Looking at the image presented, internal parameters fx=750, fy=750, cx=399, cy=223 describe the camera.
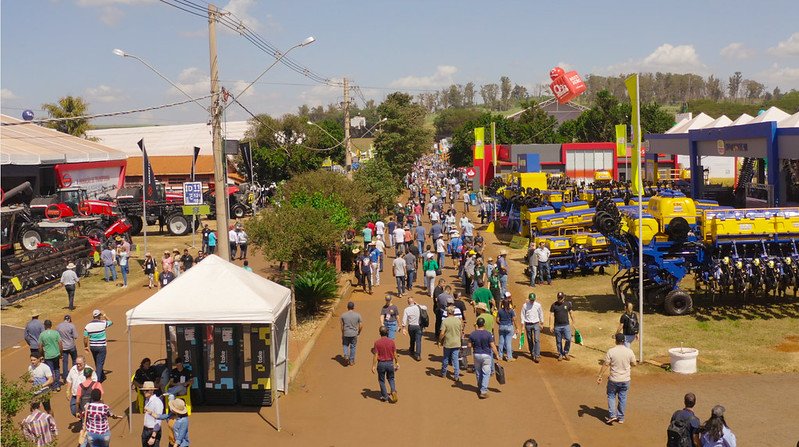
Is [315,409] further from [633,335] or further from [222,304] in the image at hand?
[633,335]

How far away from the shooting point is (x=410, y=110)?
5747cm

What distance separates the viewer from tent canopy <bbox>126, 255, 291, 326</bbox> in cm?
1105

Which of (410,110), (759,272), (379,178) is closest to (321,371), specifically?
(759,272)

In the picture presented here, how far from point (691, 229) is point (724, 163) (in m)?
55.4

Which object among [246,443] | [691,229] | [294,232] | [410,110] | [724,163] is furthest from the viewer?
[724,163]

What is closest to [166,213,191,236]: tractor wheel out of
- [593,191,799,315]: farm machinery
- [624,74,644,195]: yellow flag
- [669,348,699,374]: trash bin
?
[593,191,799,315]: farm machinery

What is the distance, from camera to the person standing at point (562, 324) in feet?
47.1

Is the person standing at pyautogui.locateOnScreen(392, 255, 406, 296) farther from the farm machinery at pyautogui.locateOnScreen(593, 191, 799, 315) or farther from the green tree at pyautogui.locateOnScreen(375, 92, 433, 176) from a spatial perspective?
the green tree at pyautogui.locateOnScreen(375, 92, 433, 176)

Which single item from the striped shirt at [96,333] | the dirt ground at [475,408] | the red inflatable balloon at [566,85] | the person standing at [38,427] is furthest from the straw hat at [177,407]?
the red inflatable balloon at [566,85]

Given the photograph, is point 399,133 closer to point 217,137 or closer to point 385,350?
point 217,137

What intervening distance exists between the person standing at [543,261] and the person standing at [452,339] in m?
9.11

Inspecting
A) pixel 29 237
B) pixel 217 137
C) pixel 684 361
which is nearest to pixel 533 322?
pixel 684 361

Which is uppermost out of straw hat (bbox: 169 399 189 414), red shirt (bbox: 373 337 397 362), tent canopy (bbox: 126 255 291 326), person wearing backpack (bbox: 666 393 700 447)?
tent canopy (bbox: 126 255 291 326)

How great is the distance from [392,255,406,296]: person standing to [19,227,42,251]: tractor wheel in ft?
48.9
